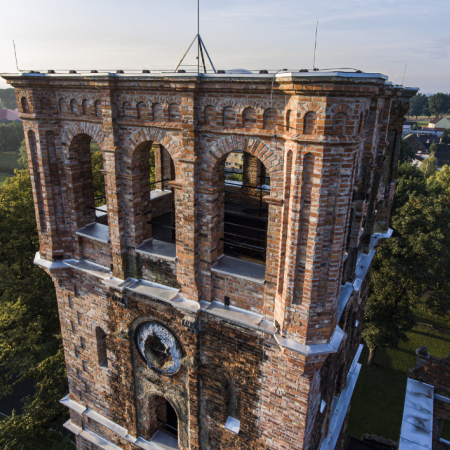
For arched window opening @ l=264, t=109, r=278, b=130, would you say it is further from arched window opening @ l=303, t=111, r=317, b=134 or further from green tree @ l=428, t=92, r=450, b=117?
green tree @ l=428, t=92, r=450, b=117

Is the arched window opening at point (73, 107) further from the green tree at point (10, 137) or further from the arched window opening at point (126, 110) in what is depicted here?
the green tree at point (10, 137)

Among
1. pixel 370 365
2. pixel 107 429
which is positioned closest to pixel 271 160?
pixel 107 429

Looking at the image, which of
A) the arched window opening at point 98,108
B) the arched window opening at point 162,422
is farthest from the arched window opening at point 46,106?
the arched window opening at point 162,422

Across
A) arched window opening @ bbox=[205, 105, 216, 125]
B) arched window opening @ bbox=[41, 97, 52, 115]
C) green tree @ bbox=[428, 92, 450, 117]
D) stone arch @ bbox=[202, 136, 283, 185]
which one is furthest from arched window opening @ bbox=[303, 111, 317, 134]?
green tree @ bbox=[428, 92, 450, 117]

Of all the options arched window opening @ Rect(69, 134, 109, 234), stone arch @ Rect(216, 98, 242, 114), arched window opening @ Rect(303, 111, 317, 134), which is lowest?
arched window opening @ Rect(69, 134, 109, 234)

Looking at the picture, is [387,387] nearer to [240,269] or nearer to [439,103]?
[240,269]

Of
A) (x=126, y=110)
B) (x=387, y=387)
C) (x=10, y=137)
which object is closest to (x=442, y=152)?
(x=387, y=387)

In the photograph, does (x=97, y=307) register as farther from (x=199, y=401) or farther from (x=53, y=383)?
(x=53, y=383)

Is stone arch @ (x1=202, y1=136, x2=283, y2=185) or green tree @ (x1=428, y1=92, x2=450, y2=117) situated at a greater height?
green tree @ (x1=428, y1=92, x2=450, y2=117)
